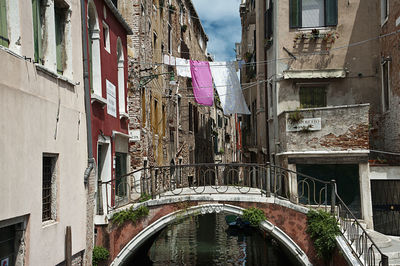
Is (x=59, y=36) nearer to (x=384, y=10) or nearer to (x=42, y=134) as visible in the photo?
(x=42, y=134)

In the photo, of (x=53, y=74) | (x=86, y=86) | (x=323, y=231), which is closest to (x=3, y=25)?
(x=53, y=74)

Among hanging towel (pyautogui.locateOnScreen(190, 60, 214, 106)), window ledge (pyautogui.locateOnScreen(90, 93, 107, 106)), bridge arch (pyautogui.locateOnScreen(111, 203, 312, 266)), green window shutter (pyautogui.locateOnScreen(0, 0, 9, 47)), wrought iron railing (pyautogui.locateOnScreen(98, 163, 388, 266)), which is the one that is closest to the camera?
green window shutter (pyautogui.locateOnScreen(0, 0, 9, 47))

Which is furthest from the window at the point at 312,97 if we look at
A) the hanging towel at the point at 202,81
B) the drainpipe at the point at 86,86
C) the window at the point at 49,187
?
the window at the point at 49,187

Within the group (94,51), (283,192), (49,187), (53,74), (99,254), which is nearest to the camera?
(53,74)

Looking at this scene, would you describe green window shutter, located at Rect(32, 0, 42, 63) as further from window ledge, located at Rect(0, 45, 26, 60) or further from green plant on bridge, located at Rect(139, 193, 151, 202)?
green plant on bridge, located at Rect(139, 193, 151, 202)

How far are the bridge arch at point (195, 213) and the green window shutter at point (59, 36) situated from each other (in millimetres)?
4542

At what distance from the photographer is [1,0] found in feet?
20.0

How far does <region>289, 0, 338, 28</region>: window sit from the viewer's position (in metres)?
14.0

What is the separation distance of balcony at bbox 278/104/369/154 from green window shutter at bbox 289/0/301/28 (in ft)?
9.99

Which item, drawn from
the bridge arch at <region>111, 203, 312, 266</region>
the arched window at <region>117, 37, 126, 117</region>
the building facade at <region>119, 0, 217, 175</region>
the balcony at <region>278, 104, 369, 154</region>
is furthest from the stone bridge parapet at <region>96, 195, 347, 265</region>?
the building facade at <region>119, 0, 217, 175</region>

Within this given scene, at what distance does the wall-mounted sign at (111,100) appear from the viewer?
10914mm

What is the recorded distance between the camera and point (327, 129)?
12359 millimetres

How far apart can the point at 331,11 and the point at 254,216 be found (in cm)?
703

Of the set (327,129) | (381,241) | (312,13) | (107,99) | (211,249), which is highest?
(312,13)
